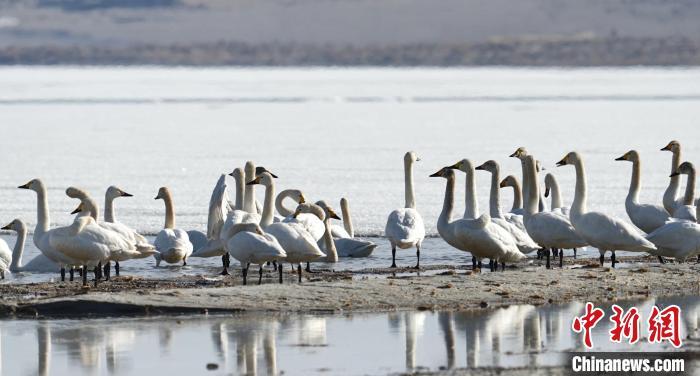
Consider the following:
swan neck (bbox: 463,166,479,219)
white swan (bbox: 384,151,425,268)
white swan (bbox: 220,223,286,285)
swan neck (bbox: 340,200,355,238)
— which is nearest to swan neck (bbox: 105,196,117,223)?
white swan (bbox: 220,223,286,285)

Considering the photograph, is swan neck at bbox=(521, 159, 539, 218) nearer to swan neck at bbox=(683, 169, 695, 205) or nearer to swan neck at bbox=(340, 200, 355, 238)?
swan neck at bbox=(683, 169, 695, 205)

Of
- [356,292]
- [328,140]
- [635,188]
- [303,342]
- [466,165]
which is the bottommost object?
[303,342]

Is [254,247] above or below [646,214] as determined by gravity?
below

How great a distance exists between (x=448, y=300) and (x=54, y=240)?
3.46 m

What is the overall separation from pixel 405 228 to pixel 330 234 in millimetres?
724

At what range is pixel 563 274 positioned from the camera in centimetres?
1098

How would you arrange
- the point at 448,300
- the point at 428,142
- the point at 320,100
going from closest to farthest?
the point at 448,300, the point at 428,142, the point at 320,100

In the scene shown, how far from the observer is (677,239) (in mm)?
11609

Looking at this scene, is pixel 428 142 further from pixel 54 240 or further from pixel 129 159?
pixel 54 240

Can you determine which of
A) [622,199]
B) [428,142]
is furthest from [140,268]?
[428,142]

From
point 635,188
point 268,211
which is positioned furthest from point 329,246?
point 635,188

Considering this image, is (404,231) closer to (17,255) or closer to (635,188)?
(635,188)

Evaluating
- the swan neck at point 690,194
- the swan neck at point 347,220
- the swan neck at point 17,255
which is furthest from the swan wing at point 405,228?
the swan neck at point 17,255

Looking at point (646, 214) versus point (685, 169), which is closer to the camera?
point (646, 214)
